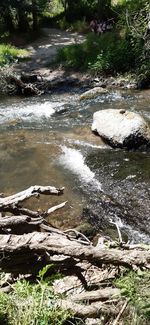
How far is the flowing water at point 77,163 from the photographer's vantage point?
7469 mm

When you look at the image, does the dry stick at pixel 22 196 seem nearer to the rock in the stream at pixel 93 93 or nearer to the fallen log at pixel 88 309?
the fallen log at pixel 88 309

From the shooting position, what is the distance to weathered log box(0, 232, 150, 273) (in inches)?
138

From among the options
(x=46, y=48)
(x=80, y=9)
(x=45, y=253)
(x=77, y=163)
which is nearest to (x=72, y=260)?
(x=45, y=253)

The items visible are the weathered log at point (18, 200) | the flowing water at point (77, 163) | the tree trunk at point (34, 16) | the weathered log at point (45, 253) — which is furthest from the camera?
the tree trunk at point (34, 16)

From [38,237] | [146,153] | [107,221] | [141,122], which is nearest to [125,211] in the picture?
[107,221]

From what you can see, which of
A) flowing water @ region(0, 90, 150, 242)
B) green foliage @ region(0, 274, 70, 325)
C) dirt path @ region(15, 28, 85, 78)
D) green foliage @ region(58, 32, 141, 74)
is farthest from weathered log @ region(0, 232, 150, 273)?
dirt path @ region(15, 28, 85, 78)

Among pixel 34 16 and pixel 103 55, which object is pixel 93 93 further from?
pixel 34 16

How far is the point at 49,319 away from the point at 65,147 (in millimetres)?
7313

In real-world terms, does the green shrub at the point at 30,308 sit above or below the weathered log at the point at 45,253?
below

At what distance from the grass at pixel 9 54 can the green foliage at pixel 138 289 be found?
48.4 ft

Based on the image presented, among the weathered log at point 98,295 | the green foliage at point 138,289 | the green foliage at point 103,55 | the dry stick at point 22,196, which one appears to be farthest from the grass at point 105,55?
the weathered log at point 98,295

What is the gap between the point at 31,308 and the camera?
317 cm

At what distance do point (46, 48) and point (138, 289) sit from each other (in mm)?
18505

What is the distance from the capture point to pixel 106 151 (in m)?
9.86
